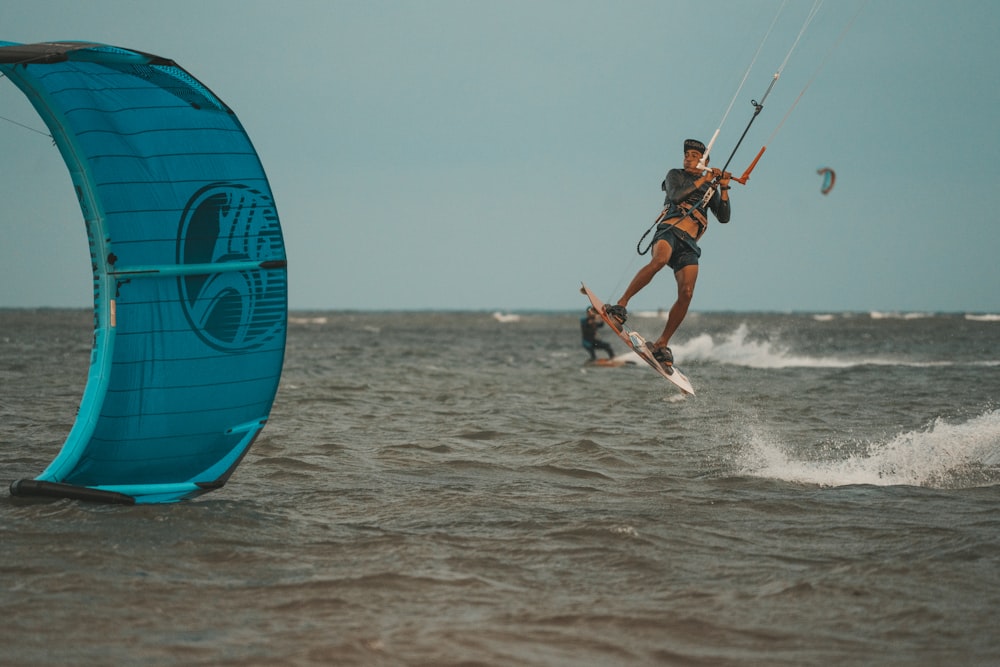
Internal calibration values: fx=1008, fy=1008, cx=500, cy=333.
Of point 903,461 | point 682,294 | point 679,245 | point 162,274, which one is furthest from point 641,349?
point 162,274

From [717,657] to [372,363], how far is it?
25.0m

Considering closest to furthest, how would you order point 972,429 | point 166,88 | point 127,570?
point 127,570, point 166,88, point 972,429

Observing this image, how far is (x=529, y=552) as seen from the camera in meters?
6.33

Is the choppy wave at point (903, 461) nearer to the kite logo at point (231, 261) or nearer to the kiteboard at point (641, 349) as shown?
the kiteboard at point (641, 349)

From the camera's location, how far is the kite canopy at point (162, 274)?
6895mm

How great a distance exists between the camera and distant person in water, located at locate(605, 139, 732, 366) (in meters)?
10.1

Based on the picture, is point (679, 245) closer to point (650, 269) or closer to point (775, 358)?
point (650, 269)

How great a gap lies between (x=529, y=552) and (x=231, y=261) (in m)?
2.97

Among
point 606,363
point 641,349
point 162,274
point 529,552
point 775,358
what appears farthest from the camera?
point 775,358

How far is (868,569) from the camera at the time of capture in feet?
19.6

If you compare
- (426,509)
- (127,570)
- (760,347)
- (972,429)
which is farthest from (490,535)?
(760,347)

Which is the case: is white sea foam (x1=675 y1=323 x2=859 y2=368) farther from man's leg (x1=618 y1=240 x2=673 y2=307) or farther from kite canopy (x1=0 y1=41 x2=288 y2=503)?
kite canopy (x1=0 y1=41 x2=288 y2=503)

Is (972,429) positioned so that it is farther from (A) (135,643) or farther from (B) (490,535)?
(A) (135,643)

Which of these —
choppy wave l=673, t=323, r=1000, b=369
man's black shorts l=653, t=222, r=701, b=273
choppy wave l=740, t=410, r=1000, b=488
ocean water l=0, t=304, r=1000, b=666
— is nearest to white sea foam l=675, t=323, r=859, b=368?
choppy wave l=673, t=323, r=1000, b=369
